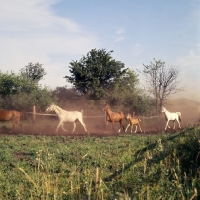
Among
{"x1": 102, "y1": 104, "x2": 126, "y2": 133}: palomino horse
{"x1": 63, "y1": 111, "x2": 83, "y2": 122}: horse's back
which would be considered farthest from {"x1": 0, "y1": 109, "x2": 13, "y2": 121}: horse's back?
{"x1": 102, "y1": 104, "x2": 126, "y2": 133}: palomino horse

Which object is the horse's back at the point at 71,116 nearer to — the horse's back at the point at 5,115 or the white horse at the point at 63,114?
the white horse at the point at 63,114

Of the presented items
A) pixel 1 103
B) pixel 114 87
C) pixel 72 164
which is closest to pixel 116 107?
pixel 114 87

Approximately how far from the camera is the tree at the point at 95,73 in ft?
123


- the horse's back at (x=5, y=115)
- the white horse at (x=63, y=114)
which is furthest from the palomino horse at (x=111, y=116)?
the horse's back at (x=5, y=115)

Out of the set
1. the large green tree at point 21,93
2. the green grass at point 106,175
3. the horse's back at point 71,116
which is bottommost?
the green grass at point 106,175

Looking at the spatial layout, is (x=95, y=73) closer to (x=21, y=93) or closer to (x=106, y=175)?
(x=21, y=93)

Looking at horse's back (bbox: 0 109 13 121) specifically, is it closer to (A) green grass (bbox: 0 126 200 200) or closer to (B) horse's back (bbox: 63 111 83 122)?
(B) horse's back (bbox: 63 111 83 122)

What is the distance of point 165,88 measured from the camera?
130ft

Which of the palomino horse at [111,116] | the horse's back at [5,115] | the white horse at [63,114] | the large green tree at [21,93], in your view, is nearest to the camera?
the white horse at [63,114]

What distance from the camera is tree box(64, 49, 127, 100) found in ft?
123

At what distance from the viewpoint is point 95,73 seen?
126ft

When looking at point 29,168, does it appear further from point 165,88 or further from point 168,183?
point 165,88

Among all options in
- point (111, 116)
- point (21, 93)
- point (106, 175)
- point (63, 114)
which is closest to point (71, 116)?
point (63, 114)

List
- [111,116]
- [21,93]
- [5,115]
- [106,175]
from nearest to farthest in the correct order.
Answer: [106,175] < [5,115] < [111,116] < [21,93]
